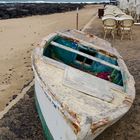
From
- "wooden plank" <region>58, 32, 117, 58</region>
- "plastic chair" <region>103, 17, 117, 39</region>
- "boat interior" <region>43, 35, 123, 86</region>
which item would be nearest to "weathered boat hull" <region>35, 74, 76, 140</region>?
"boat interior" <region>43, 35, 123, 86</region>

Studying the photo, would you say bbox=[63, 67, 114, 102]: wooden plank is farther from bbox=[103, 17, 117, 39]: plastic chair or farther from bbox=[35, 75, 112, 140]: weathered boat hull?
bbox=[103, 17, 117, 39]: plastic chair

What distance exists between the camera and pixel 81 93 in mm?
7109

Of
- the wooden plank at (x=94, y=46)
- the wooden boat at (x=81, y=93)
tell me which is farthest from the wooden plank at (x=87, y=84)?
the wooden plank at (x=94, y=46)

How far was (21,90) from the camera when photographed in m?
11.0

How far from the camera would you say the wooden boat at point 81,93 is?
612cm

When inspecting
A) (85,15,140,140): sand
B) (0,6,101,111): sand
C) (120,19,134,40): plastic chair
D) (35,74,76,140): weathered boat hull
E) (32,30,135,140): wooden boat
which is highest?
(32,30,135,140): wooden boat

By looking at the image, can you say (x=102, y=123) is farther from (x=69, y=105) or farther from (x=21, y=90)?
(x=21, y=90)

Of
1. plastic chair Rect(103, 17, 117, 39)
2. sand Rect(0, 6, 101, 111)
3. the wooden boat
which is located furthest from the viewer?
plastic chair Rect(103, 17, 117, 39)

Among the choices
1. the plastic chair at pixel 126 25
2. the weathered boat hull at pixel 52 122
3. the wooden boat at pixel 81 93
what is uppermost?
the wooden boat at pixel 81 93

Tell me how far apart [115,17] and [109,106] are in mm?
10457

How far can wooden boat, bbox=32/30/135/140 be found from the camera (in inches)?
241

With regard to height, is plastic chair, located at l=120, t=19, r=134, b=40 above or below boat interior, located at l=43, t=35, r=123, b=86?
below

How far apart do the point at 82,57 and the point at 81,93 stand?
2872mm

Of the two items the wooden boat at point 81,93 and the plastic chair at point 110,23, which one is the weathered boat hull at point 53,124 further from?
the plastic chair at point 110,23
